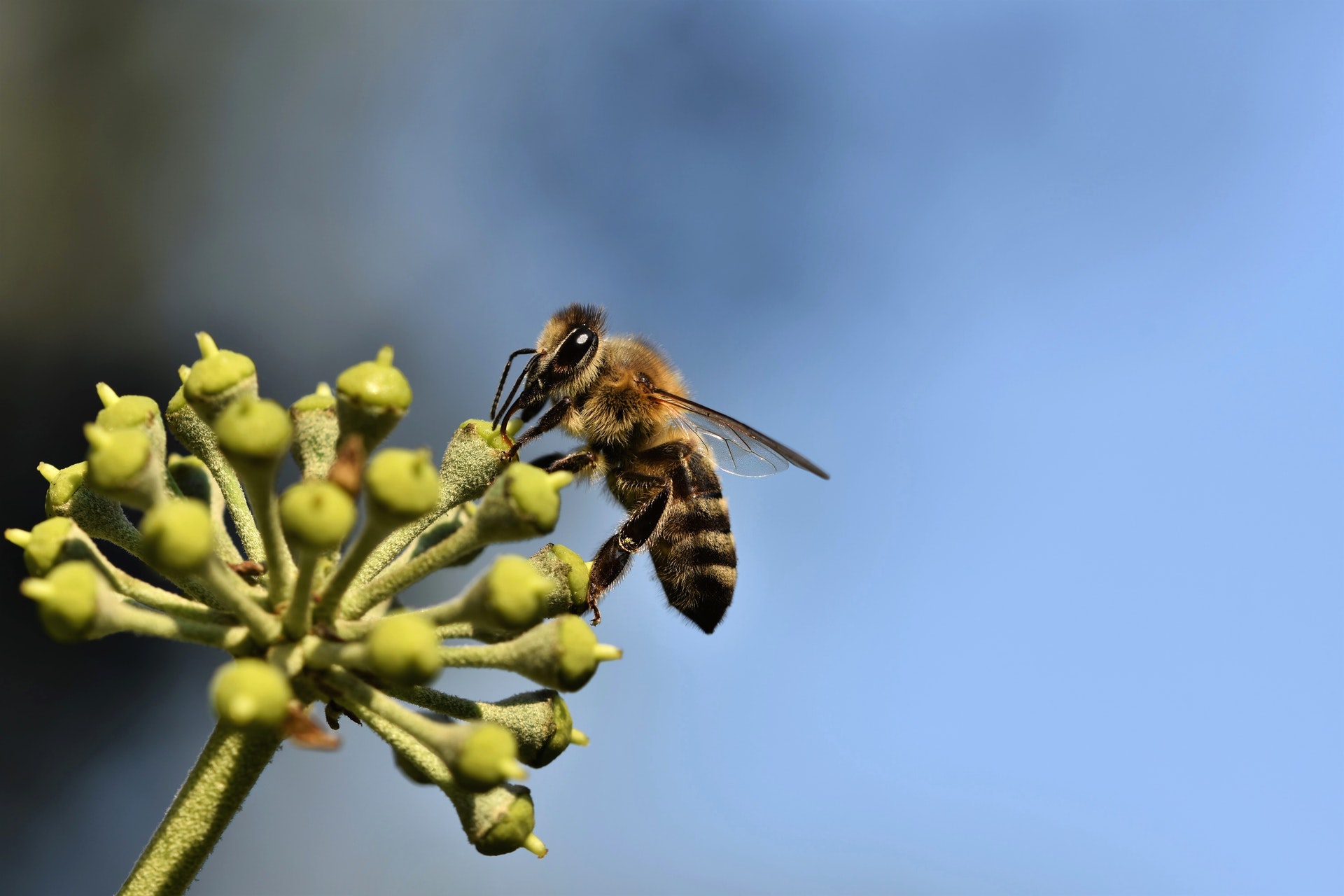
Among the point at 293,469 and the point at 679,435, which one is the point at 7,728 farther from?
the point at 679,435

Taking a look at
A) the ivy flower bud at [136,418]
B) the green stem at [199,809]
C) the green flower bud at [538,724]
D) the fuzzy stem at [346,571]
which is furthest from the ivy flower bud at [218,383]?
the green flower bud at [538,724]

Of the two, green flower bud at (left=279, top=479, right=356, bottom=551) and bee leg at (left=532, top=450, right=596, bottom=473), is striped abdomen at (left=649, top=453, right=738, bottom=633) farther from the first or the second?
green flower bud at (left=279, top=479, right=356, bottom=551)

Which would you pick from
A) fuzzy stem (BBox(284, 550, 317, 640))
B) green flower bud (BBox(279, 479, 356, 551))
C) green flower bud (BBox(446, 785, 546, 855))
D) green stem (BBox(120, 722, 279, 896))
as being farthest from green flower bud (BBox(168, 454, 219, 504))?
green flower bud (BBox(446, 785, 546, 855))

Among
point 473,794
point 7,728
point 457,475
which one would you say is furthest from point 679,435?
point 7,728

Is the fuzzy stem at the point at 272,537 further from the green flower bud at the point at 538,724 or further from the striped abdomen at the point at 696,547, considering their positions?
the striped abdomen at the point at 696,547

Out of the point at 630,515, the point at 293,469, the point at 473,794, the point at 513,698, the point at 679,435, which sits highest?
the point at 293,469

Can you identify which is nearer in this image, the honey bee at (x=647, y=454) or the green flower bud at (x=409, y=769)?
the green flower bud at (x=409, y=769)

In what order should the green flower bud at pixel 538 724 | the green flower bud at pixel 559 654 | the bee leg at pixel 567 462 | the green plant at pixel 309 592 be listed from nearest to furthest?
the green plant at pixel 309 592, the green flower bud at pixel 559 654, the green flower bud at pixel 538 724, the bee leg at pixel 567 462
